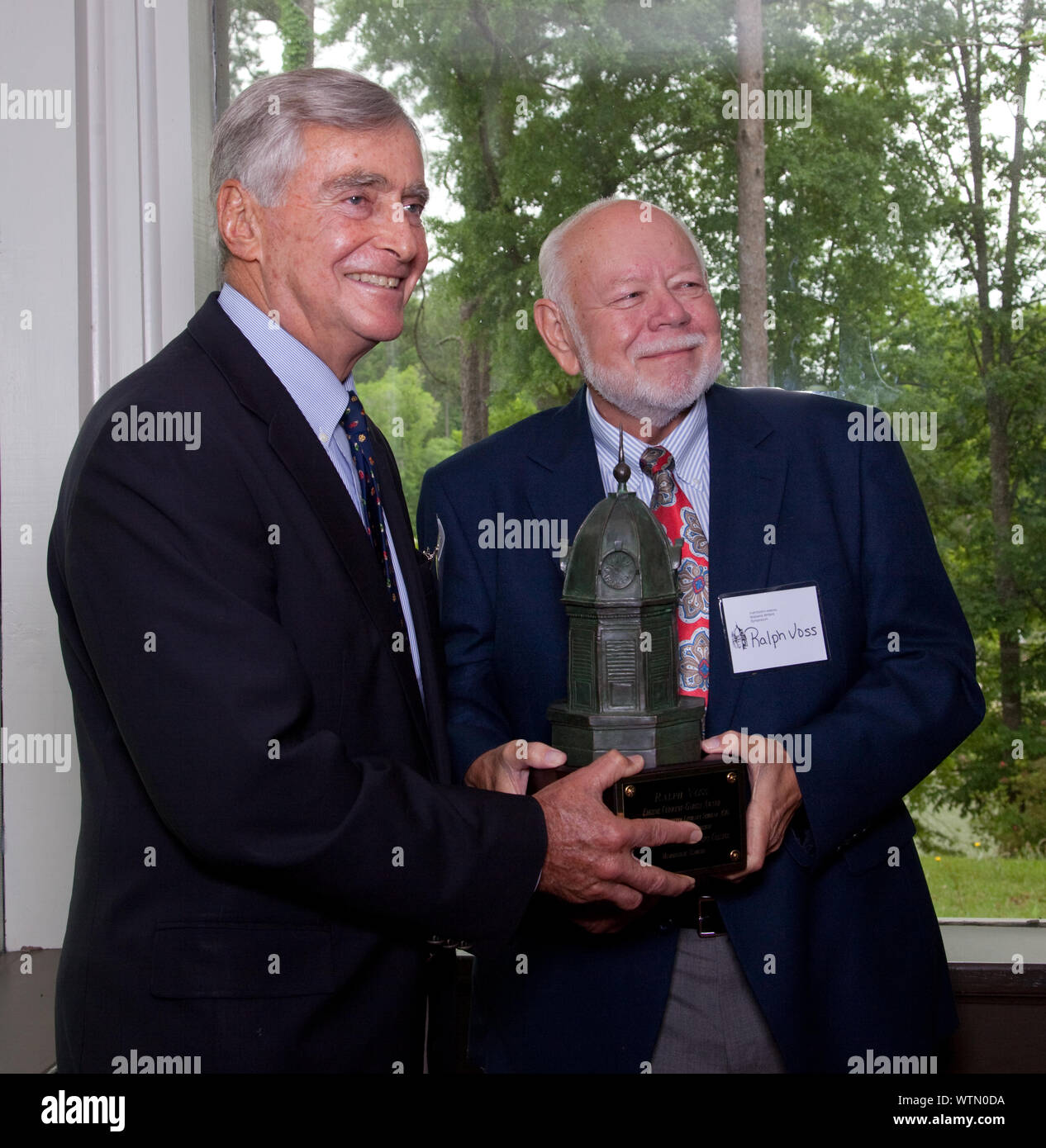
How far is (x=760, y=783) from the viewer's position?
1.62 metres

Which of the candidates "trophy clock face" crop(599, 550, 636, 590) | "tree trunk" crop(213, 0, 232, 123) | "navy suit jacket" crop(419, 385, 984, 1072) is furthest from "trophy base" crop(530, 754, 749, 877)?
"tree trunk" crop(213, 0, 232, 123)

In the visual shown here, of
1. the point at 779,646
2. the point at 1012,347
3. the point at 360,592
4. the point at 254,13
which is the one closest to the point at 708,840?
the point at 779,646

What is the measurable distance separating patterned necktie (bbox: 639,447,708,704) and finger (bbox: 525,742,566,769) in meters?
0.24

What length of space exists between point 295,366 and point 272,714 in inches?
21.7

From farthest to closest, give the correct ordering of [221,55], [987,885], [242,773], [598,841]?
[987,885], [221,55], [598,841], [242,773]

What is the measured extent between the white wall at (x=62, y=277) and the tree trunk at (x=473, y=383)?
1.90 feet

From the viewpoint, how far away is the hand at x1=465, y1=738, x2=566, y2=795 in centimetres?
161

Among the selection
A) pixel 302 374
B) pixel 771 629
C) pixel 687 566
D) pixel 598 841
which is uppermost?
pixel 302 374

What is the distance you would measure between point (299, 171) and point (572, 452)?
619mm

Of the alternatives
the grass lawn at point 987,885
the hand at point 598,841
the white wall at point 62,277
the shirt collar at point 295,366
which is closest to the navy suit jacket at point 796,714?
the hand at point 598,841

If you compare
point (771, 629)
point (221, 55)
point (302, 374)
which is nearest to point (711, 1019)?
point (771, 629)

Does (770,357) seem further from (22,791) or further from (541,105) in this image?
(22,791)

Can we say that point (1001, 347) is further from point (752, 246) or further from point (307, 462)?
point (307, 462)

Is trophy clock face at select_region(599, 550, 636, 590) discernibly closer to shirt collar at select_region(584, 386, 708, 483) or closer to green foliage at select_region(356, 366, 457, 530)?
shirt collar at select_region(584, 386, 708, 483)
